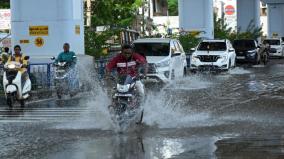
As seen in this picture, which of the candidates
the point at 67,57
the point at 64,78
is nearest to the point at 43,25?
the point at 67,57

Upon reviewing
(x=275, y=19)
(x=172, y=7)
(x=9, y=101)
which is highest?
(x=172, y=7)

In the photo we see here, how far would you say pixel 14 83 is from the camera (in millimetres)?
18047

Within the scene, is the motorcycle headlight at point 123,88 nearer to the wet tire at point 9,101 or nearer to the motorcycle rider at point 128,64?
the motorcycle rider at point 128,64

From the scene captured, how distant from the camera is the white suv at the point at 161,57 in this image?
24297 mm

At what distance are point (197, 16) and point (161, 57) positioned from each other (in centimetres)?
2119

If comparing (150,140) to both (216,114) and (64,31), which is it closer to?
(216,114)

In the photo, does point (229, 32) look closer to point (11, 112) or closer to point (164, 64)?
point (164, 64)

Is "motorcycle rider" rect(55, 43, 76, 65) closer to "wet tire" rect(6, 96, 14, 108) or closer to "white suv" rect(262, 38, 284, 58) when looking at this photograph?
"wet tire" rect(6, 96, 14, 108)

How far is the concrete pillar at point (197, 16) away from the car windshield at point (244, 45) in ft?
7.63

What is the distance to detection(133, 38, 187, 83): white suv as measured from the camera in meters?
24.3

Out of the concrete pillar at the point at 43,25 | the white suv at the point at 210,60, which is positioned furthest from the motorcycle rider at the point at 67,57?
the white suv at the point at 210,60

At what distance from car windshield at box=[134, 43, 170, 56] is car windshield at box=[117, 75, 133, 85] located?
12.5m

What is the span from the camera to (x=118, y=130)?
496 inches

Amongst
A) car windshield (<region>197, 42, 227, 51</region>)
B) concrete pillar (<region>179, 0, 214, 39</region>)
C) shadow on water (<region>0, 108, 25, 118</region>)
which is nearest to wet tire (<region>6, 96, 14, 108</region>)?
shadow on water (<region>0, 108, 25, 118</region>)
